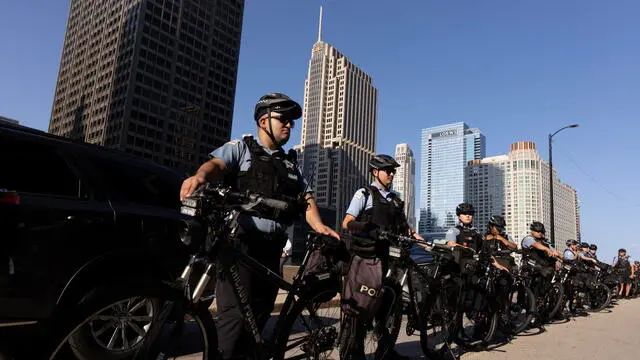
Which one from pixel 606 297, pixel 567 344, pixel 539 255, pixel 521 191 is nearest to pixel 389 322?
pixel 567 344

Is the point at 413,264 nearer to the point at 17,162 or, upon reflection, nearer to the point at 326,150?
the point at 17,162

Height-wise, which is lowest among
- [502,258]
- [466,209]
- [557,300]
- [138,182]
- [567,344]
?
[567,344]

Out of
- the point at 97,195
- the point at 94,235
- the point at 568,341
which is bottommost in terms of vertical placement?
the point at 568,341

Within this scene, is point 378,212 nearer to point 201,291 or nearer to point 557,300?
point 201,291

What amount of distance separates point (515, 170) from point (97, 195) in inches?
3104

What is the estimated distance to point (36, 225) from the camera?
3029 millimetres

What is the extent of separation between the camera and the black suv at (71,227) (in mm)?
2748

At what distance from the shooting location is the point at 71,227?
321 centimetres

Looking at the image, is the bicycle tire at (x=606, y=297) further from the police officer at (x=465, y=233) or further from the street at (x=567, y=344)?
the police officer at (x=465, y=233)

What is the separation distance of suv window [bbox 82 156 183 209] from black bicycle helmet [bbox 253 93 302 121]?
1.57 m

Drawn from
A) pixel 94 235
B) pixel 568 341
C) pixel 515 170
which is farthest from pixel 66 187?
pixel 515 170

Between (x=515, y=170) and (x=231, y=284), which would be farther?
(x=515, y=170)

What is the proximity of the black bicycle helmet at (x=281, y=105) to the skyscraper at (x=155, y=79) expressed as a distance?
372 feet

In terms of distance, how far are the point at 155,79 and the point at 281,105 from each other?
4969 inches
